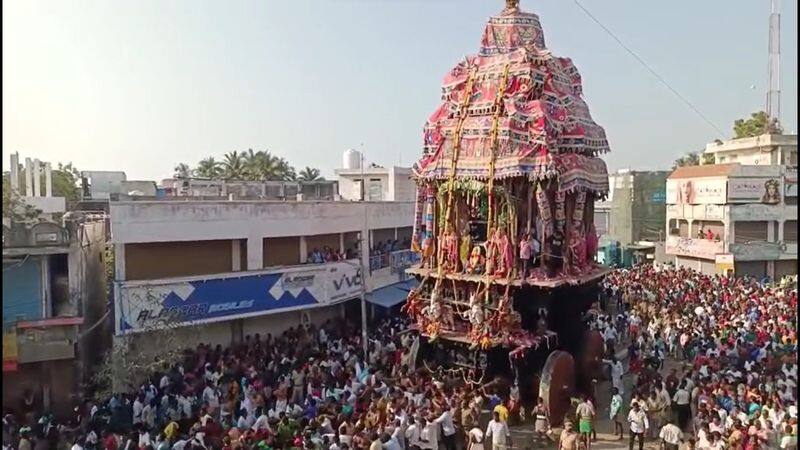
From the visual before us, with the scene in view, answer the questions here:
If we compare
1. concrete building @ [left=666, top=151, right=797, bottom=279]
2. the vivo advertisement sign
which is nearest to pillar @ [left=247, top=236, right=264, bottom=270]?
the vivo advertisement sign

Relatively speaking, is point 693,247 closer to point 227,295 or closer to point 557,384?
point 557,384

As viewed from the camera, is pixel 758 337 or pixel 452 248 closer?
pixel 452 248

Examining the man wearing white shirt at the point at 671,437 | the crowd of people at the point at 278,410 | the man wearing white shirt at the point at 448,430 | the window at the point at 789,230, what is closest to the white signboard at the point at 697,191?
the window at the point at 789,230

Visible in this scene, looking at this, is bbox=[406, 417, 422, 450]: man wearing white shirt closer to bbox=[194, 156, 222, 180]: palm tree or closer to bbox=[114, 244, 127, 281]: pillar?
bbox=[114, 244, 127, 281]: pillar

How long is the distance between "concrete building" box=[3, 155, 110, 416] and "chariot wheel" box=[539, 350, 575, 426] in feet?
32.4

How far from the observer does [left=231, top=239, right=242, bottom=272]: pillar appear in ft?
62.0

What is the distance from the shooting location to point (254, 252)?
1900 cm

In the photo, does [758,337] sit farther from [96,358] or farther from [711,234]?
[711,234]

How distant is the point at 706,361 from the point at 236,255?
39.9ft

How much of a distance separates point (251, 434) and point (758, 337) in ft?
44.8

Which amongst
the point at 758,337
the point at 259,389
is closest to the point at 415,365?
the point at 259,389

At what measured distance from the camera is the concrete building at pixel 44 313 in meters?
14.2

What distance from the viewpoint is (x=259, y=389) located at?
45.0ft

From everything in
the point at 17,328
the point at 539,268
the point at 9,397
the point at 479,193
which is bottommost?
the point at 9,397
